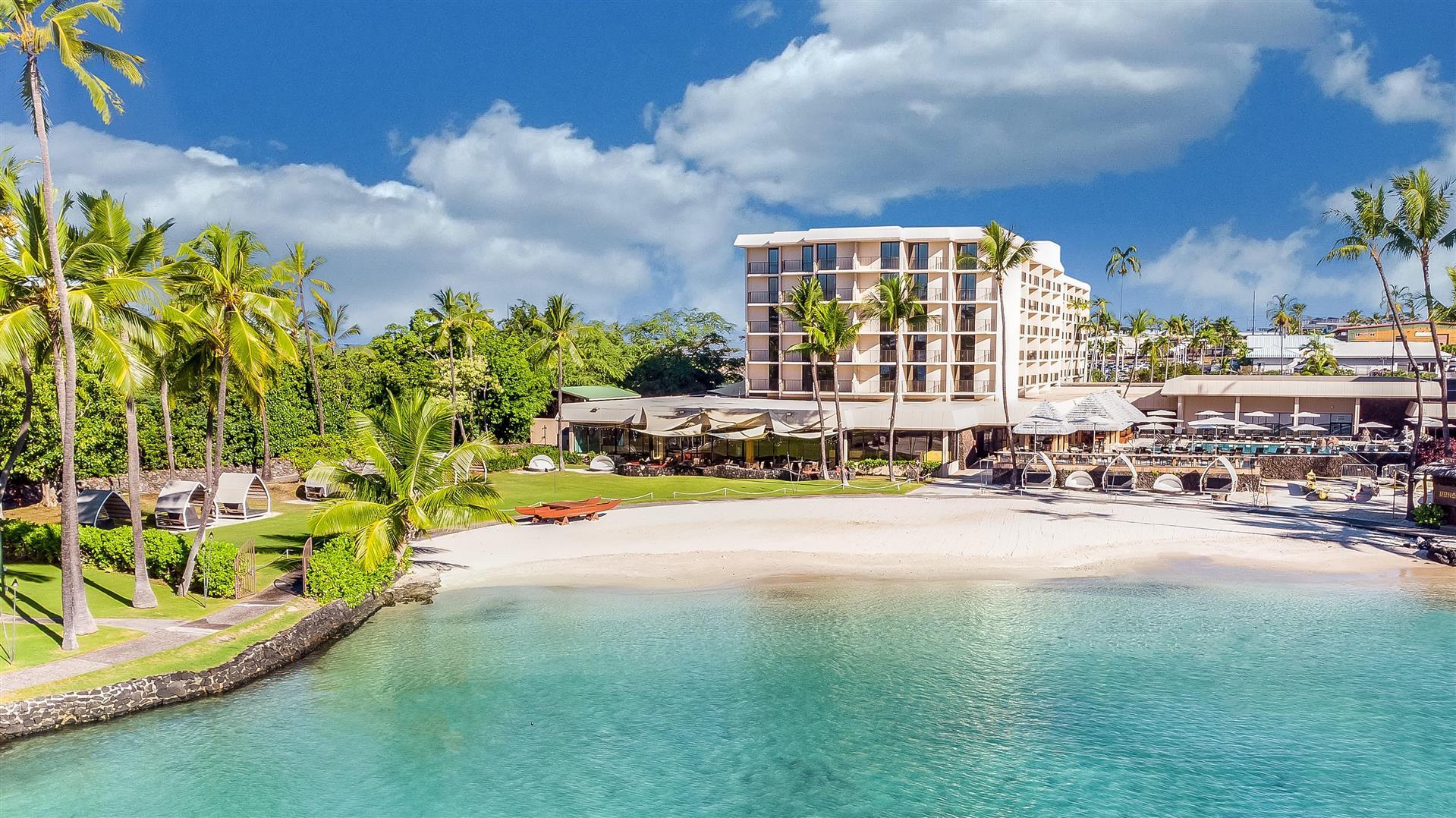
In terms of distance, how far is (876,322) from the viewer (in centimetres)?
6525

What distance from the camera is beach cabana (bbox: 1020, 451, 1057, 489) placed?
142ft

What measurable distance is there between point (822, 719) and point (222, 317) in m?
17.7

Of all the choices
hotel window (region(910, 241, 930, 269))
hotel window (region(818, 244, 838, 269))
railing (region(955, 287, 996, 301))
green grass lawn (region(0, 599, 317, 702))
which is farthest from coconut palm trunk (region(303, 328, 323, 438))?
railing (region(955, 287, 996, 301))

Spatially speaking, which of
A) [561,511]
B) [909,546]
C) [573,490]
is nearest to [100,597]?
[561,511]

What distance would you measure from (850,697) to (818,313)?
31.3m

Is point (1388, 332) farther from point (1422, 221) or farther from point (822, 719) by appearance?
point (822, 719)

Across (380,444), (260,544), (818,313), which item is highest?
(818,313)

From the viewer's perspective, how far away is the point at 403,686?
19094mm

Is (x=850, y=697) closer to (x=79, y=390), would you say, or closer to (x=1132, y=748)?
(x=1132, y=748)

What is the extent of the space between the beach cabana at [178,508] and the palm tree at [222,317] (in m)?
9.70

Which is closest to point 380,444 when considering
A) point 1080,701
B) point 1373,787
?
point 1080,701

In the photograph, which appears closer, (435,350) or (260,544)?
(260,544)

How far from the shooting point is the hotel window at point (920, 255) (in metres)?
65.1

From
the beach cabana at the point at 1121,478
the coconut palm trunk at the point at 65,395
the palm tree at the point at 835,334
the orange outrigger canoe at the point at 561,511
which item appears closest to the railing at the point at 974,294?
the palm tree at the point at 835,334
